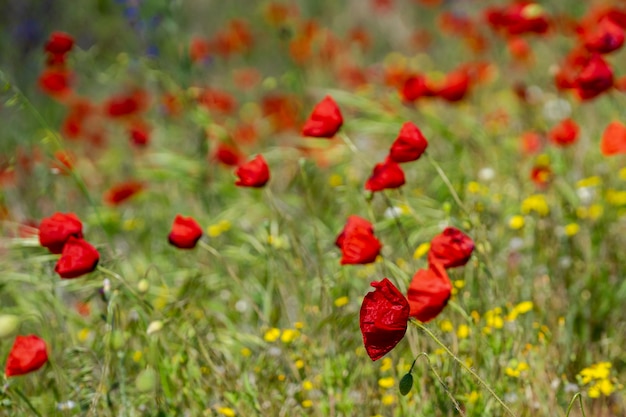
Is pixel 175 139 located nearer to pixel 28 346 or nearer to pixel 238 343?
pixel 238 343

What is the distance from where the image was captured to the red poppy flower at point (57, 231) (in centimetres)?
191

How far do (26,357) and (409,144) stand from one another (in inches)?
40.3

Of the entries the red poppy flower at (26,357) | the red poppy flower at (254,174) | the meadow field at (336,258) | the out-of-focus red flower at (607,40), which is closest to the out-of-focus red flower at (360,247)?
the meadow field at (336,258)

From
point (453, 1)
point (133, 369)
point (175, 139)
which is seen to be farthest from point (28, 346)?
point (453, 1)

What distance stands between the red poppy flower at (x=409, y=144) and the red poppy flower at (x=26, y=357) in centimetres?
95

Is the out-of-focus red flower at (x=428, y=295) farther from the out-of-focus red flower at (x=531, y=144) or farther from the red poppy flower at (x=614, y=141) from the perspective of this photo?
the out-of-focus red flower at (x=531, y=144)

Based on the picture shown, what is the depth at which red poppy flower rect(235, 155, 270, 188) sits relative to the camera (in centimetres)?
211

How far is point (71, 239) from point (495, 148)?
2.24 m

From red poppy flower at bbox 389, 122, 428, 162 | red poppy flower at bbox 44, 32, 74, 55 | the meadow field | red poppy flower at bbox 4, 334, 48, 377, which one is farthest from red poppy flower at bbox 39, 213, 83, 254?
red poppy flower at bbox 44, 32, 74, 55

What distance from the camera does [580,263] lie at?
2.71 meters

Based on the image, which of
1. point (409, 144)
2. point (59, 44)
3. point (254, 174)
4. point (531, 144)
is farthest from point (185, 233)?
point (531, 144)

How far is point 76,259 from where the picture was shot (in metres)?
1.82

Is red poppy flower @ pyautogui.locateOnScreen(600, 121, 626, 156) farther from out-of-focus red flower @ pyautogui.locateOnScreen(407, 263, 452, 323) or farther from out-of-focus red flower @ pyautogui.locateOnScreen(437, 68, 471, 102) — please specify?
out-of-focus red flower @ pyautogui.locateOnScreen(407, 263, 452, 323)

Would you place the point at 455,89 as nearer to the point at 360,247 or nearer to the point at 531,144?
the point at 531,144
